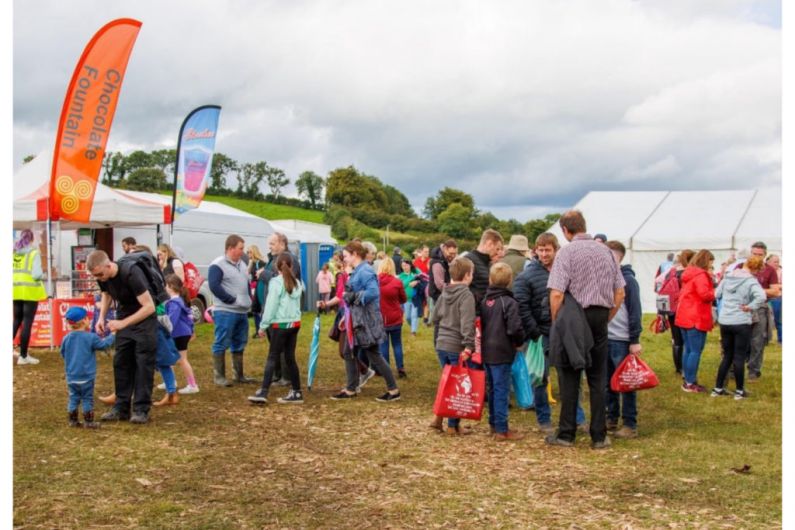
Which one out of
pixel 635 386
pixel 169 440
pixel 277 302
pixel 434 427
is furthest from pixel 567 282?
pixel 169 440

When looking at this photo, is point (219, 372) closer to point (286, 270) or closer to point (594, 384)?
point (286, 270)

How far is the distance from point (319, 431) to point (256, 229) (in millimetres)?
14636

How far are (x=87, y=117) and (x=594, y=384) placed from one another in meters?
9.45

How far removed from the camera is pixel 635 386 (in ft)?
21.1

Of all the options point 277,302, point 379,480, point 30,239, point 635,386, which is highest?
point 30,239

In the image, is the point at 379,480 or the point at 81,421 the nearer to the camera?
the point at 379,480

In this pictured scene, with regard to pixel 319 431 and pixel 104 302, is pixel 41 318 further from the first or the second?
pixel 319 431

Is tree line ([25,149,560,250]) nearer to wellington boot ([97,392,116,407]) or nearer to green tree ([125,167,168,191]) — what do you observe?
green tree ([125,167,168,191])

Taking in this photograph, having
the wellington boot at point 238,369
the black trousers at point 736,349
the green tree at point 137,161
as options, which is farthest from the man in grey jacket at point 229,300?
the green tree at point 137,161

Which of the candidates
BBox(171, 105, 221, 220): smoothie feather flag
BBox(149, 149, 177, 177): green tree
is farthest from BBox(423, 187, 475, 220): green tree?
BBox(171, 105, 221, 220): smoothie feather flag

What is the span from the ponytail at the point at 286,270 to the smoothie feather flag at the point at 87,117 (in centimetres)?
570

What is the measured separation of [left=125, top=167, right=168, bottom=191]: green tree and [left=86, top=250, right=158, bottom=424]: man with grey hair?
1927 inches

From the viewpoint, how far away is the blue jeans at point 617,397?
666cm

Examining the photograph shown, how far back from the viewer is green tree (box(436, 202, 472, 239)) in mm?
54938
